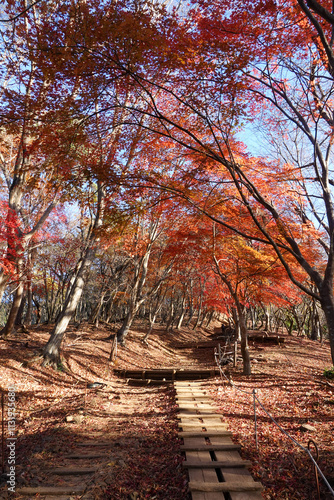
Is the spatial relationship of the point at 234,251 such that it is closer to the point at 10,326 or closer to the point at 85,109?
the point at 85,109

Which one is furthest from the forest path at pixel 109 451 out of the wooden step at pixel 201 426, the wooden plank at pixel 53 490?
the wooden step at pixel 201 426

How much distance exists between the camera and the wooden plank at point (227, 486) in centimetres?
395

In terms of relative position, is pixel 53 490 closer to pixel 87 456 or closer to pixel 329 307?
pixel 87 456

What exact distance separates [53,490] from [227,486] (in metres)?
2.42

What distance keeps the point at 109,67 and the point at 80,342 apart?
13854mm

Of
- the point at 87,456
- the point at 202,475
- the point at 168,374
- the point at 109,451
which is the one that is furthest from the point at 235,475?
the point at 168,374

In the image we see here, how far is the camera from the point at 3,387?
8812 millimetres

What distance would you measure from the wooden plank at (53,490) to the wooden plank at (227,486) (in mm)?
1573

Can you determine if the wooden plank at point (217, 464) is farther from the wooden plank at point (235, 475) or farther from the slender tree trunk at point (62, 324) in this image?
the slender tree trunk at point (62, 324)

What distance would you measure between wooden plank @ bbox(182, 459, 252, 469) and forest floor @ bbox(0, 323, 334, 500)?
0.14 m

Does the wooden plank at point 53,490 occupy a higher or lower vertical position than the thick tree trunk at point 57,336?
lower

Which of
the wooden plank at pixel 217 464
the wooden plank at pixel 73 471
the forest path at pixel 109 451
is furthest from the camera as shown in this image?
the wooden plank at pixel 73 471

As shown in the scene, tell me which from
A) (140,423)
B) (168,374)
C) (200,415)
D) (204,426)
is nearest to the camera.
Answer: (204,426)

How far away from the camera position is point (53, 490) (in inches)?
162
